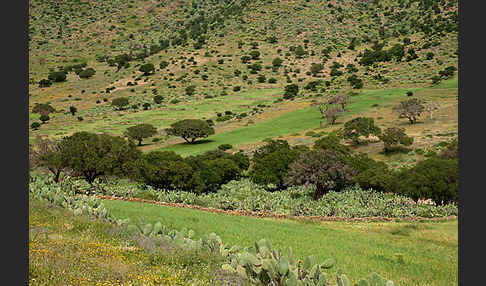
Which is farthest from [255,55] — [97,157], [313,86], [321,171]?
[321,171]

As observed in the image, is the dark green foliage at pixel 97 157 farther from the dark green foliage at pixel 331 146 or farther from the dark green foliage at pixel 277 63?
the dark green foliage at pixel 277 63

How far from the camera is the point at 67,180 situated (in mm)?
24359

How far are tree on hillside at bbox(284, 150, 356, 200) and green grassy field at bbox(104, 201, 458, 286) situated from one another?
29.1ft

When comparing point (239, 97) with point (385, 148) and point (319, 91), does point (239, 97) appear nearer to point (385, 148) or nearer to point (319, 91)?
point (319, 91)

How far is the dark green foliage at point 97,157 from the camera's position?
33.2 meters

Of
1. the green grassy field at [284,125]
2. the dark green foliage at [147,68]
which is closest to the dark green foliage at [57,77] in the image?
the dark green foliage at [147,68]

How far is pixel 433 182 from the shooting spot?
26.2 meters

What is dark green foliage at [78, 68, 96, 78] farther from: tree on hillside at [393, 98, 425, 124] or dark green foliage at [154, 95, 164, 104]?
tree on hillside at [393, 98, 425, 124]

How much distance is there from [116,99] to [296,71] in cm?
5712

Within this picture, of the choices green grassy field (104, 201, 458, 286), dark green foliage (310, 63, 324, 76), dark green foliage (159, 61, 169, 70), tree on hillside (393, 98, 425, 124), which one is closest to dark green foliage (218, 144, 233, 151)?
tree on hillside (393, 98, 425, 124)

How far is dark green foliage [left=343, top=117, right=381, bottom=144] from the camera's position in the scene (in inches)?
1777

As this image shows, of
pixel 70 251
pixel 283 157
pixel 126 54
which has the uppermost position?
pixel 126 54

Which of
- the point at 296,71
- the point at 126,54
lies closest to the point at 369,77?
the point at 296,71

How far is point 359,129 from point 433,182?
19.9 meters
